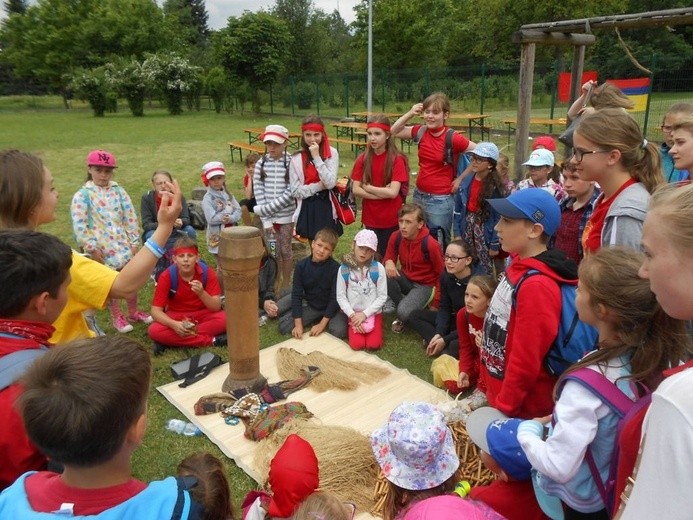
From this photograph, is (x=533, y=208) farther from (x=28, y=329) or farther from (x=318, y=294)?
(x=318, y=294)

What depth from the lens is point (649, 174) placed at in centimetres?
270

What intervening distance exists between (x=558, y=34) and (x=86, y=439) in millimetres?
6558

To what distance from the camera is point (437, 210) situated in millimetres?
5438

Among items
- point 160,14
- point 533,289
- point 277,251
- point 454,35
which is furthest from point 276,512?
point 160,14

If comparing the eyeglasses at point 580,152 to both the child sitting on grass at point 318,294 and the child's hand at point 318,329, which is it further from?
the child's hand at point 318,329

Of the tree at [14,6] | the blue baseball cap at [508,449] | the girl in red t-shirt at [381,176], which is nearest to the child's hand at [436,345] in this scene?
the girl in red t-shirt at [381,176]

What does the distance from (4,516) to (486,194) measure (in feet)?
13.6

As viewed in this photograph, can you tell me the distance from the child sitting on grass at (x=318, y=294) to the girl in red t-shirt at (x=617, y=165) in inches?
105

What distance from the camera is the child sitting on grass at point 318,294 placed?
4977mm

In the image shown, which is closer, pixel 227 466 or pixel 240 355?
pixel 227 466

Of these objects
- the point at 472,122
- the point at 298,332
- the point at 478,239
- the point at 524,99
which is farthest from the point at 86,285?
the point at 472,122

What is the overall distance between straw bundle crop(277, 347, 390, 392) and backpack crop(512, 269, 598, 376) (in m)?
1.88

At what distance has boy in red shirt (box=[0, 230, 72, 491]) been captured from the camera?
160cm

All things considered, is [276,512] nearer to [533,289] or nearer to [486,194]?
[533,289]
